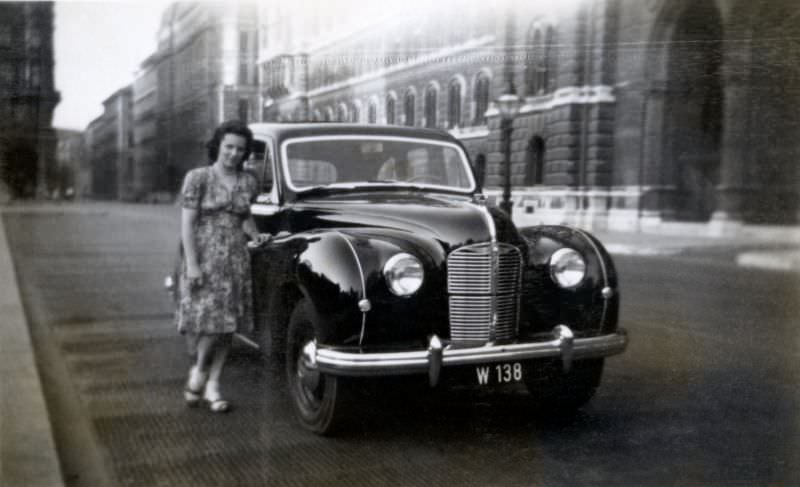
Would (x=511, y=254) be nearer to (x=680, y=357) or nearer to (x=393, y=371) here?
(x=393, y=371)

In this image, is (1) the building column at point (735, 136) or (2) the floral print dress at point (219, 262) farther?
(1) the building column at point (735, 136)

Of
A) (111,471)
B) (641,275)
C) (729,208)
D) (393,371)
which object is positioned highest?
(729,208)

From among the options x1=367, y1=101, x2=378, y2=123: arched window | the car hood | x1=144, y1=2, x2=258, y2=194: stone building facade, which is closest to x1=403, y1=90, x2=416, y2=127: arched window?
x1=367, y1=101, x2=378, y2=123: arched window

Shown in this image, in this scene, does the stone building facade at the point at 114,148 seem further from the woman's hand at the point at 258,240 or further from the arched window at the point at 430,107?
the arched window at the point at 430,107

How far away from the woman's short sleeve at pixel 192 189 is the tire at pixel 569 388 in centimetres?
A: 167

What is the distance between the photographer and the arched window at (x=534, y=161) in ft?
10.8

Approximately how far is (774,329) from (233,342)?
269cm

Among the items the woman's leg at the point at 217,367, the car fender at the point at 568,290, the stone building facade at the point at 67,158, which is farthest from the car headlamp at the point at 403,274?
the stone building facade at the point at 67,158

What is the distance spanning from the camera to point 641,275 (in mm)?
4328

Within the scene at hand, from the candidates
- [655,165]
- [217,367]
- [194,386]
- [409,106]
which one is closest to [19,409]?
[194,386]

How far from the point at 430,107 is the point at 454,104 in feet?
→ 0.35

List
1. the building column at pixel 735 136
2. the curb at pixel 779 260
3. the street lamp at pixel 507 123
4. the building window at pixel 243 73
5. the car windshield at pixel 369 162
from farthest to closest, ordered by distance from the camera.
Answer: the curb at pixel 779 260, the car windshield at pixel 369 162, the building column at pixel 735 136, the street lamp at pixel 507 123, the building window at pixel 243 73

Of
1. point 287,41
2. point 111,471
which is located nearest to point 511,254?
point 287,41

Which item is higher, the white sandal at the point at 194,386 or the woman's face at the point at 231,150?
the woman's face at the point at 231,150
